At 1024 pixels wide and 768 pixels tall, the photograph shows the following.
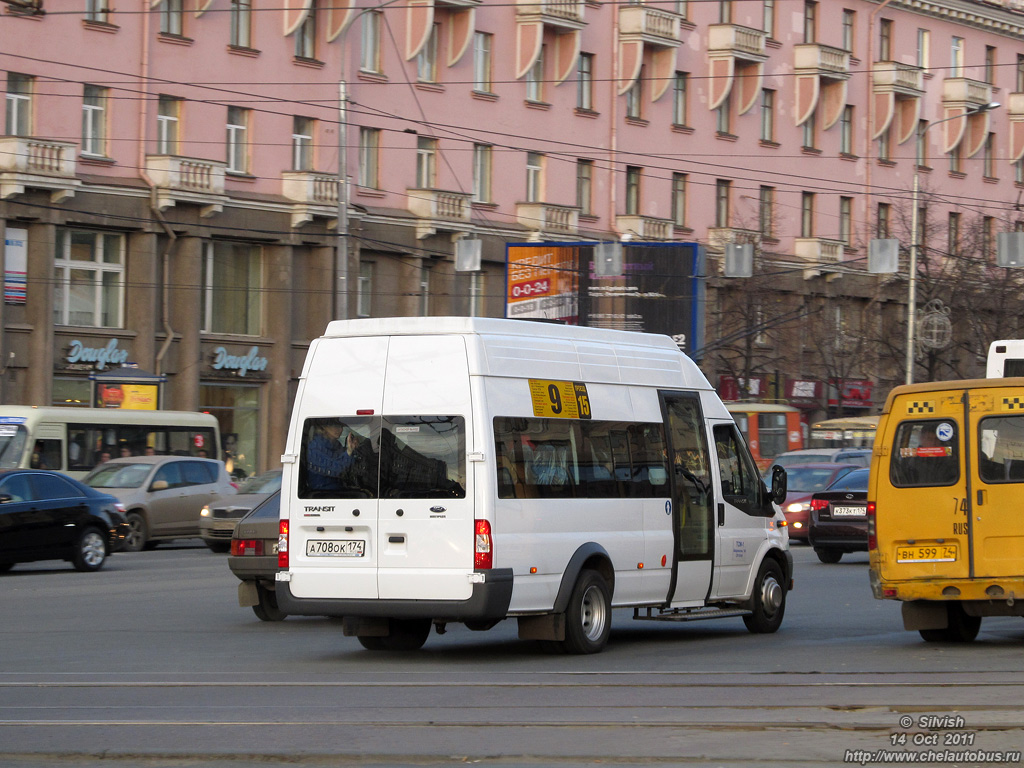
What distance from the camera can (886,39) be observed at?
6369cm

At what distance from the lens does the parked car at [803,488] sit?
3112cm

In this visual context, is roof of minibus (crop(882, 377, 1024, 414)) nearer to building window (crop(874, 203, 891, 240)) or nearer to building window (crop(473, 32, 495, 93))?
building window (crop(473, 32, 495, 93))

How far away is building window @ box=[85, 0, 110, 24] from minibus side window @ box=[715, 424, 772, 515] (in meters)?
29.5

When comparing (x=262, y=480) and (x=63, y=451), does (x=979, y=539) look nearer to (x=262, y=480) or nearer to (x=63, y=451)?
(x=262, y=480)

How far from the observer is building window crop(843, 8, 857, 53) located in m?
61.9

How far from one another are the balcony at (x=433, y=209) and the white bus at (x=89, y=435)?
11822mm

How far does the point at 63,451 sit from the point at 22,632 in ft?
62.1

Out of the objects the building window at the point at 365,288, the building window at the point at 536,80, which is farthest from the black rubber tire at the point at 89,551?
the building window at the point at 536,80

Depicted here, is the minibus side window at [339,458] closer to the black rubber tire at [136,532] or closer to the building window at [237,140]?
the black rubber tire at [136,532]

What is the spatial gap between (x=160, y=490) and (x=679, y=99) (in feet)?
98.3

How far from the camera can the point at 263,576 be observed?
16.0 meters

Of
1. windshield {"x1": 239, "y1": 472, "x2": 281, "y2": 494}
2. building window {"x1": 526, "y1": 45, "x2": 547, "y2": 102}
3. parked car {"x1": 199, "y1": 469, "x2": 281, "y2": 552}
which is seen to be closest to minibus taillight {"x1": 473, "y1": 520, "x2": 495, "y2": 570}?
parked car {"x1": 199, "y1": 469, "x2": 281, "y2": 552}

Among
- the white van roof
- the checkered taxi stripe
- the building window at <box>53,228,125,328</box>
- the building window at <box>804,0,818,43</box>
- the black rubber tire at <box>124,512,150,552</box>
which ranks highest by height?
the building window at <box>804,0,818,43</box>

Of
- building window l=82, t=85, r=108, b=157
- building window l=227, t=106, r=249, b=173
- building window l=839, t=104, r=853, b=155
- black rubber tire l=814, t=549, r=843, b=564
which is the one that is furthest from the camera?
building window l=839, t=104, r=853, b=155
